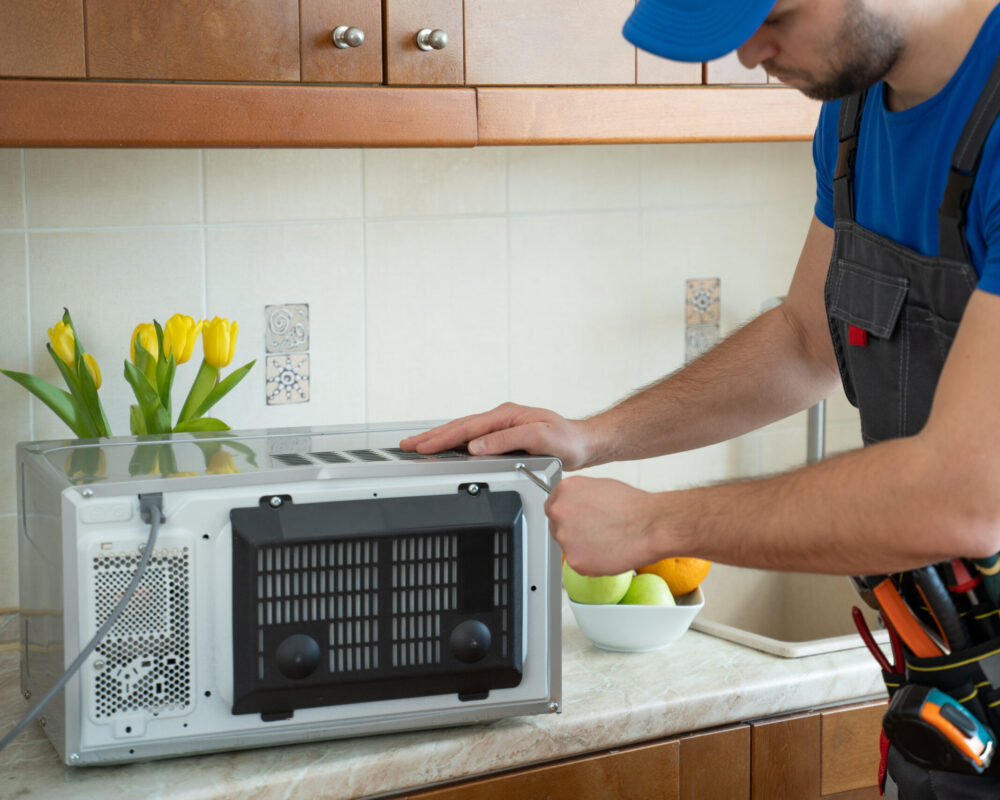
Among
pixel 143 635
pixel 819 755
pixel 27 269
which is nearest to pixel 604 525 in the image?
pixel 143 635

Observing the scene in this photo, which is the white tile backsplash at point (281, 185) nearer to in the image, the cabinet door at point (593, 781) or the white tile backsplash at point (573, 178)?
the white tile backsplash at point (573, 178)

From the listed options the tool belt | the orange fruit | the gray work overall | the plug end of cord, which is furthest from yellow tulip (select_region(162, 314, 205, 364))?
the tool belt

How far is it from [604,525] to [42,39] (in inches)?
26.9

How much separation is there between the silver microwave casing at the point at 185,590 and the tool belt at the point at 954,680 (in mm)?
349

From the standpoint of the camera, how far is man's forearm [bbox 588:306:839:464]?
1310mm

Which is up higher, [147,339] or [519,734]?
[147,339]

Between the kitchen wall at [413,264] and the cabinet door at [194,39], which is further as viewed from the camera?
the kitchen wall at [413,264]

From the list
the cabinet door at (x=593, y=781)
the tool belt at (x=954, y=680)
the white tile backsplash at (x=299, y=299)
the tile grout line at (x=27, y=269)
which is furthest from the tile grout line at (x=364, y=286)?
the tool belt at (x=954, y=680)

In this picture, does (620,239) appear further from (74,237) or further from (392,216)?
A: (74,237)

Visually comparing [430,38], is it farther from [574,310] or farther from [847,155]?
[574,310]

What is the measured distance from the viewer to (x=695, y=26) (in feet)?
2.93

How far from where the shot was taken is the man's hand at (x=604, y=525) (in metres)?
0.99

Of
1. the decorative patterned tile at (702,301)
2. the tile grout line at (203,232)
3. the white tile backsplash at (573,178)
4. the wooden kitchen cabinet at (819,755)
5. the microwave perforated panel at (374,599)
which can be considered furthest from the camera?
the decorative patterned tile at (702,301)

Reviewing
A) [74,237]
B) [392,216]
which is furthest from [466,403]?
[74,237]
